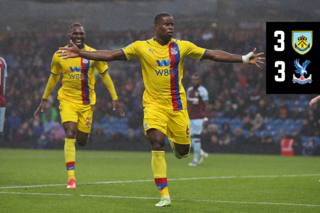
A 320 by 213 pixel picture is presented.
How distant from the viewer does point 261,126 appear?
1978 cm

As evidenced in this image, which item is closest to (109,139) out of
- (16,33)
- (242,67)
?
(242,67)

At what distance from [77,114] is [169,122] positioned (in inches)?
94.7

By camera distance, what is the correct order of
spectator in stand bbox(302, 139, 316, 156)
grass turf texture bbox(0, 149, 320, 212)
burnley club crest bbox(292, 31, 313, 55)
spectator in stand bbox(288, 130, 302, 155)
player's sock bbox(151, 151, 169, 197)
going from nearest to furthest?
1. grass turf texture bbox(0, 149, 320, 212)
2. player's sock bbox(151, 151, 169, 197)
3. spectator in stand bbox(302, 139, 316, 156)
4. spectator in stand bbox(288, 130, 302, 155)
5. burnley club crest bbox(292, 31, 313, 55)

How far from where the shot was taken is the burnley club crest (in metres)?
20.6

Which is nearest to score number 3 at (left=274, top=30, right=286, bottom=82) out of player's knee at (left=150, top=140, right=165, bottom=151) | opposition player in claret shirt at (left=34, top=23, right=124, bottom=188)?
opposition player in claret shirt at (left=34, top=23, right=124, bottom=188)

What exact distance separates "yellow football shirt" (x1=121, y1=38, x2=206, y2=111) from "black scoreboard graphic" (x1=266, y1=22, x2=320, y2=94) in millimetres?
14656

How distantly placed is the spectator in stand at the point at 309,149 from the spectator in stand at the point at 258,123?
1981 millimetres

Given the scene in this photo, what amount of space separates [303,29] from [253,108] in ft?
12.4

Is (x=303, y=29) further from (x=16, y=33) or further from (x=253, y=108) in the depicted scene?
(x=16, y=33)

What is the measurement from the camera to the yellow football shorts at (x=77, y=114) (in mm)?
8164

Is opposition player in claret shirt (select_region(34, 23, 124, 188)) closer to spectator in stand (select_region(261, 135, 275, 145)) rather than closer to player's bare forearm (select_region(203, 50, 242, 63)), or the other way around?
player's bare forearm (select_region(203, 50, 242, 63))

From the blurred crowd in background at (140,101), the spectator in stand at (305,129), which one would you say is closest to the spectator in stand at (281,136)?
the blurred crowd in background at (140,101)

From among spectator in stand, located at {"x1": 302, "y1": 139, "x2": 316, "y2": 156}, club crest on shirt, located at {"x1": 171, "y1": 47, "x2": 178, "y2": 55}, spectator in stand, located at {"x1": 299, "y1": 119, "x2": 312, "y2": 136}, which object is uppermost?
club crest on shirt, located at {"x1": 171, "y1": 47, "x2": 178, "y2": 55}

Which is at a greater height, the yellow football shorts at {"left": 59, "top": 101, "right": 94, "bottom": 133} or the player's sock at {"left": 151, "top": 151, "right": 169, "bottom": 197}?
the yellow football shorts at {"left": 59, "top": 101, "right": 94, "bottom": 133}
